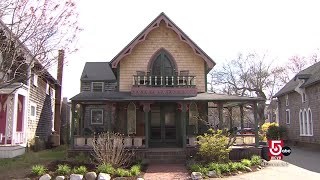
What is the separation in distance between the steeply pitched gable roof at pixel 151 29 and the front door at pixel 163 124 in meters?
3.64

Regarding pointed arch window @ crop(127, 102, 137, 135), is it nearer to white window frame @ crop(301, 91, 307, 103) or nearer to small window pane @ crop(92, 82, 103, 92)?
small window pane @ crop(92, 82, 103, 92)

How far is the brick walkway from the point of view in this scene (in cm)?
1482

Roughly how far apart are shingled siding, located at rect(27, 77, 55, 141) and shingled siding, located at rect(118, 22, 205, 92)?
668 centimetres

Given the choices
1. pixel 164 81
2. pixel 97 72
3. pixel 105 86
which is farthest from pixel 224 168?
pixel 97 72

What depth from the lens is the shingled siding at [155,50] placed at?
2223cm

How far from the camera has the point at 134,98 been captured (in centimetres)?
1984

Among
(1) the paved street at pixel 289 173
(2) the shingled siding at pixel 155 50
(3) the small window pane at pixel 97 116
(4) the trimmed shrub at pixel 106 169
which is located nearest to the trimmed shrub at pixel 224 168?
(1) the paved street at pixel 289 173

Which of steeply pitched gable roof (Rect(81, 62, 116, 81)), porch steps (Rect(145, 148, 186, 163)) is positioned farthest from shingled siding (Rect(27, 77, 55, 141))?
porch steps (Rect(145, 148, 186, 163))

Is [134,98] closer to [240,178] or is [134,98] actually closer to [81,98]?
[81,98]

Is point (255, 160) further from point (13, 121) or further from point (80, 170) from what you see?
point (13, 121)

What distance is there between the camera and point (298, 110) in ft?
105

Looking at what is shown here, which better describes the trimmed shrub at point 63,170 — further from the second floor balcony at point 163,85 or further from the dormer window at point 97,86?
the dormer window at point 97,86

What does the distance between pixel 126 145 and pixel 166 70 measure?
19.5ft

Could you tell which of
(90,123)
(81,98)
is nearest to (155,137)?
(81,98)
